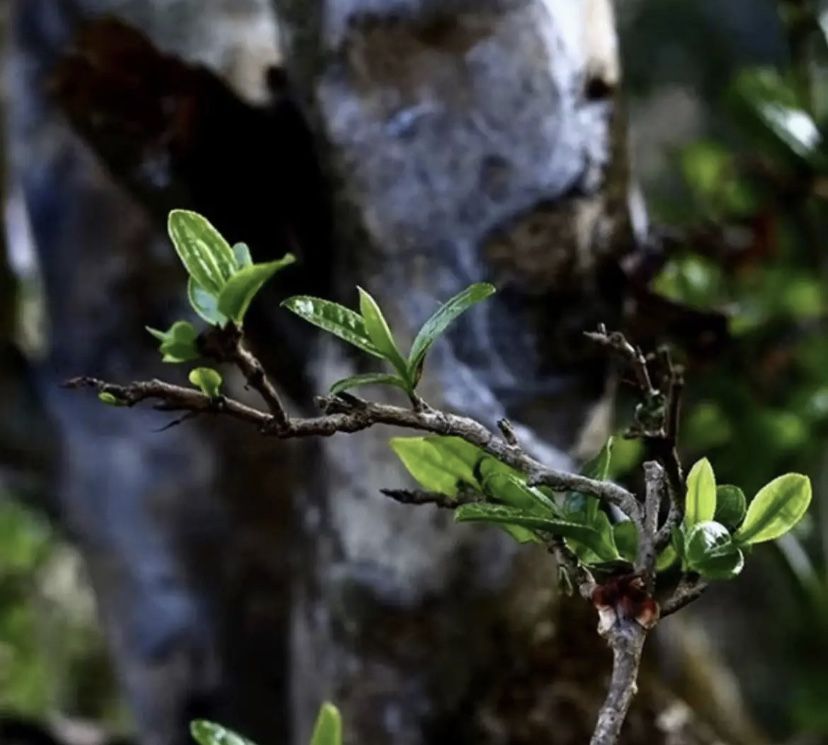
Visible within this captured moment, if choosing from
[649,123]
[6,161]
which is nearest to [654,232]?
[6,161]

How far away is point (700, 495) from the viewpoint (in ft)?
1.27

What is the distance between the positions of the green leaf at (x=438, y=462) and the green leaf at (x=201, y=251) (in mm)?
89

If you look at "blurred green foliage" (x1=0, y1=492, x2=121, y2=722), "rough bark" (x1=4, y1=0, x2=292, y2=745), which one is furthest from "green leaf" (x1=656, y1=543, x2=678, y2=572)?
"blurred green foliage" (x1=0, y1=492, x2=121, y2=722)

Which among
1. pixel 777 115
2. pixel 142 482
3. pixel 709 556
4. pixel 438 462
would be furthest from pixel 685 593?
pixel 142 482

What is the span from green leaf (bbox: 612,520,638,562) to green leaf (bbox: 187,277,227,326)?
155 millimetres

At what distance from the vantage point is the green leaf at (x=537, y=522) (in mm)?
381

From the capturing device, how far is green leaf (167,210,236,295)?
0.43 metres

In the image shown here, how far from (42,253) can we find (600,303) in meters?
0.59

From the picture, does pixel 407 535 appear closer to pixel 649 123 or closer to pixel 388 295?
pixel 388 295

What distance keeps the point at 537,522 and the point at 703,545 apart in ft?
0.17

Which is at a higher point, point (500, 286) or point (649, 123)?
point (500, 286)

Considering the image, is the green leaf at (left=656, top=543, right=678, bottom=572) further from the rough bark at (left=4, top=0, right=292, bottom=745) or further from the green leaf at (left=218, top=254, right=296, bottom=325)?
the rough bark at (left=4, top=0, right=292, bottom=745)

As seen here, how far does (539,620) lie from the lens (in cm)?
66

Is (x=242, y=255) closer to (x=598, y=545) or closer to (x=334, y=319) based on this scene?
(x=334, y=319)
